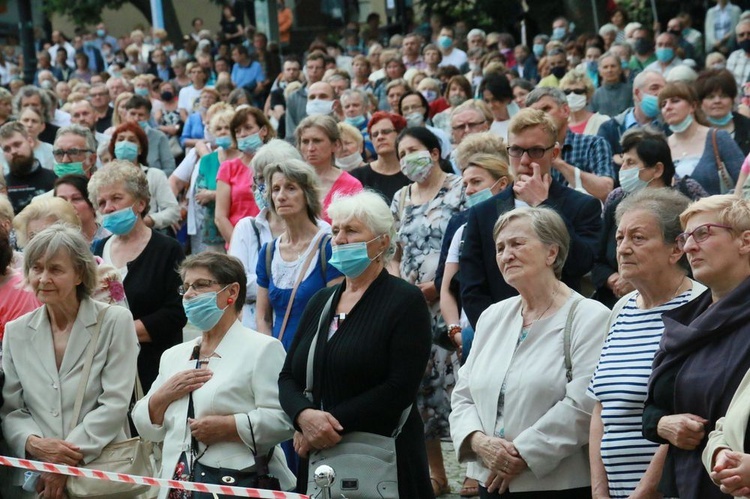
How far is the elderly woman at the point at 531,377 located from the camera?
5613 millimetres

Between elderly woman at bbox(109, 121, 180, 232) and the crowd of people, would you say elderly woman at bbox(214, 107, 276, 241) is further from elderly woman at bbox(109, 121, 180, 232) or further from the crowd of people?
the crowd of people

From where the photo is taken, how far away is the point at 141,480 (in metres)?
6.08

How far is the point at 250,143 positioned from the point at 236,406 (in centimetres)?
486

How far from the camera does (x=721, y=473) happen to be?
14.7 feet

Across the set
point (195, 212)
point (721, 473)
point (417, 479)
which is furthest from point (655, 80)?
point (721, 473)

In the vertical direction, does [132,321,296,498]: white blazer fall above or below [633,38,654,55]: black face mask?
below

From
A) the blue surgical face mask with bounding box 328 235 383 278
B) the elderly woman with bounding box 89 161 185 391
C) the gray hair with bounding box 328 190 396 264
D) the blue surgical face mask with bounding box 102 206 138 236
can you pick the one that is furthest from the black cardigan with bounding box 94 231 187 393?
the blue surgical face mask with bounding box 328 235 383 278

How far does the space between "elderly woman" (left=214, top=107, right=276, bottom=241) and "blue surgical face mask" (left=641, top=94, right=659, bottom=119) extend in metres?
3.33

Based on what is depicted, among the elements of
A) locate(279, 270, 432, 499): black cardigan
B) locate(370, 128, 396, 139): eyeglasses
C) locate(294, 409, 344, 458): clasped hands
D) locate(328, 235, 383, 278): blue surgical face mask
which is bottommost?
locate(294, 409, 344, 458): clasped hands

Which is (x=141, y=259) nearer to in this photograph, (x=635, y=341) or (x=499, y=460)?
(x=499, y=460)

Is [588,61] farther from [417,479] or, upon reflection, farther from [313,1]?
[313,1]

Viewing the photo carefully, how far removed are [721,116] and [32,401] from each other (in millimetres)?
6185

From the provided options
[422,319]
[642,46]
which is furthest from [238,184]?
[642,46]

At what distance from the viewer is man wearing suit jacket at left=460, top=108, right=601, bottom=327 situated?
692 centimetres
